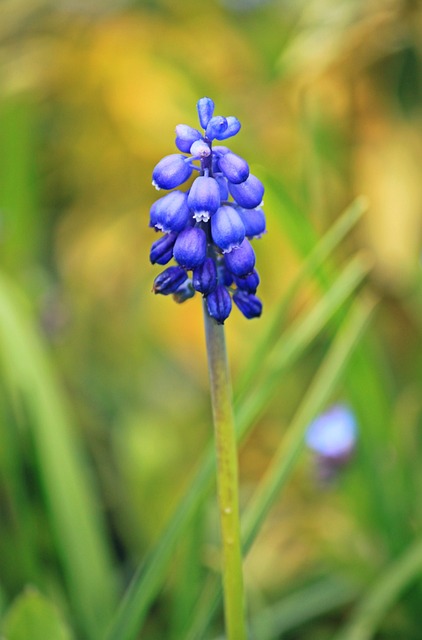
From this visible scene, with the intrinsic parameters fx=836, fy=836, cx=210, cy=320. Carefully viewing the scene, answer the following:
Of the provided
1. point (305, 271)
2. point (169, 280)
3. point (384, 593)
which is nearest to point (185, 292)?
point (169, 280)

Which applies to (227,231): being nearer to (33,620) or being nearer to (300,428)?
(300,428)

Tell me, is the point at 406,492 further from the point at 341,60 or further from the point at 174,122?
the point at 174,122

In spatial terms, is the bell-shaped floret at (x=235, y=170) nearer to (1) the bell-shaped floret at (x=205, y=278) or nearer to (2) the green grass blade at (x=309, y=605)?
(1) the bell-shaped floret at (x=205, y=278)

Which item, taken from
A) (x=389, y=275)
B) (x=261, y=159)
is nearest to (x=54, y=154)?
(x=261, y=159)

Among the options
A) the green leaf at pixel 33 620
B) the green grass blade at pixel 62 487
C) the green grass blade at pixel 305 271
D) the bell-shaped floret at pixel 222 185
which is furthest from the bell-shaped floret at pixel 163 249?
the green grass blade at pixel 62 487

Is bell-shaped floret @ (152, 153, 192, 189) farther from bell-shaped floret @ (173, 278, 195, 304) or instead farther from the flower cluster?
bell-shaped floret @ (173, 278, 195, 304)

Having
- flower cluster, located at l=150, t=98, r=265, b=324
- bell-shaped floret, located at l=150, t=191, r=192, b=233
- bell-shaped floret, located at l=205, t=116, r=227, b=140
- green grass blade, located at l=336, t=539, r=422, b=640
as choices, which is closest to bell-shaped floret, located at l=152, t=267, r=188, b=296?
flower cluster, located at l=150, t=98, r=265, b=324
